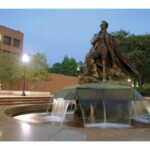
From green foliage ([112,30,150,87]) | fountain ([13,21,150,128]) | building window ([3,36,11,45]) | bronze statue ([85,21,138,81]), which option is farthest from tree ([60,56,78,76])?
bronze statue ([85,21,138,81])

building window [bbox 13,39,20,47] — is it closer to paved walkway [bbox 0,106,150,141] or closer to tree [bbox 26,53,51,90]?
tree [bbox 26,53,51,90]

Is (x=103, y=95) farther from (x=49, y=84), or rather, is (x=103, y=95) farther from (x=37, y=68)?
(x=49, y=84)

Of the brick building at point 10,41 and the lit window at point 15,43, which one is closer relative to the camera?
the brick building at point 10,41

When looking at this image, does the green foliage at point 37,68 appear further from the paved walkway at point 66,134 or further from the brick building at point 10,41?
the paved walkway at point 66,134

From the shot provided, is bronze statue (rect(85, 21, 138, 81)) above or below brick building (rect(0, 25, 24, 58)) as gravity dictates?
below

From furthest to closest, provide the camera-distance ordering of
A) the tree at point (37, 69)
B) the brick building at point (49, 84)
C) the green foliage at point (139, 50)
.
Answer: the brick building at point (49, 84) → the green foliage at point (139, 50) → the tree at point (37, 69)

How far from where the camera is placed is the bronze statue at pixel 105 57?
799cm

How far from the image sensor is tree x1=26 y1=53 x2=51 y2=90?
2439 cm

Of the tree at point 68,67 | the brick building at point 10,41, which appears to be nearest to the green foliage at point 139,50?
the brick building at point 10,41

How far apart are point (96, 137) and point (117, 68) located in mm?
5377

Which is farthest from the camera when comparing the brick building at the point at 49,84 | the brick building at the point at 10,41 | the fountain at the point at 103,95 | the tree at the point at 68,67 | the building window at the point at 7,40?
the tree at the point at 68,67

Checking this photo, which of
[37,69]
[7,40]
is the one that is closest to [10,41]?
[7,40]

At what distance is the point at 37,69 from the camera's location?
25.1 m

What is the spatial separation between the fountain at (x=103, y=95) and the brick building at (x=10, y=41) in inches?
1262
